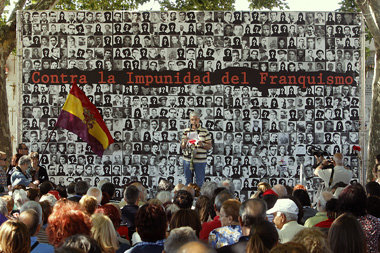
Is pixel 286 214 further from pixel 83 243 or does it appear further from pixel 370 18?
pixel 370 18

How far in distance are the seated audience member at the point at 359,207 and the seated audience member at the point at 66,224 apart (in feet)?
8.77

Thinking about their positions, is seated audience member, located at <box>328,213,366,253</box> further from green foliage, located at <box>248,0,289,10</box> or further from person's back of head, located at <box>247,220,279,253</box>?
green foliage, located at <box>248,0,289,10</box>

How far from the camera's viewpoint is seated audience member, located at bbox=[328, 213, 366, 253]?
4.75m

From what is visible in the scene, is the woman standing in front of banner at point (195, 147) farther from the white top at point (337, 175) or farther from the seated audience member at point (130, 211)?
the seated audience member at point (130, 211)

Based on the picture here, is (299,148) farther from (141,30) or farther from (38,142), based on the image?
(38,142)

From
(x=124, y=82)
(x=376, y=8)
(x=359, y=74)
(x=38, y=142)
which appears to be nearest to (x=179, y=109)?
(x=124, y=82)

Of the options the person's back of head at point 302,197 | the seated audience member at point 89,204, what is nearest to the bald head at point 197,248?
the seated audience member at point 89,204

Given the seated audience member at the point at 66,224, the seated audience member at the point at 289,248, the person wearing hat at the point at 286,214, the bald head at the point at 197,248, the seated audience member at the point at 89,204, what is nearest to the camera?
the bald head at the point at 197,248

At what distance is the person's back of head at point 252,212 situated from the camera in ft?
18.5

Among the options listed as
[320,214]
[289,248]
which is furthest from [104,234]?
[320,214]

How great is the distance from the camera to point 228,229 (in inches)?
241

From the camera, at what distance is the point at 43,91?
564 inches

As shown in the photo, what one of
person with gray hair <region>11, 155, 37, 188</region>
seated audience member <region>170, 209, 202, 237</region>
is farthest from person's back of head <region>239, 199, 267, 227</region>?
person with gray hair <region>11, 155, 37, 188</region>

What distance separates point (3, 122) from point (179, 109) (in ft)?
16.7
